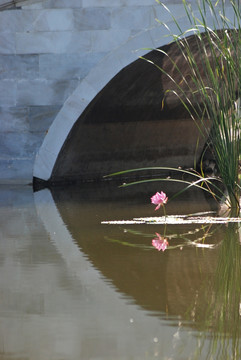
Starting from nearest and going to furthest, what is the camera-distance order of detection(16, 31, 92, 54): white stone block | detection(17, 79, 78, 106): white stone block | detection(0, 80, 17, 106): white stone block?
detection(16, 31, 92, 54): white stone block → detection(17, 79, 78, 106): white stone block → detection(0, 80, 17, 106): white stone block

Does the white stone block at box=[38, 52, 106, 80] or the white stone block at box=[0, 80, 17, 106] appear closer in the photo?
the white stone block at box=[38, 52, 106, 80]

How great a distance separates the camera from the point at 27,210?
6.41 m

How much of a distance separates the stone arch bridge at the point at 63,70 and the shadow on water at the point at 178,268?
2.09 meters

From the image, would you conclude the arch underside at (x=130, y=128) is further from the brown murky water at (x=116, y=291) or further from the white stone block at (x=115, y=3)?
the brown murky water at (x=116, y=291)

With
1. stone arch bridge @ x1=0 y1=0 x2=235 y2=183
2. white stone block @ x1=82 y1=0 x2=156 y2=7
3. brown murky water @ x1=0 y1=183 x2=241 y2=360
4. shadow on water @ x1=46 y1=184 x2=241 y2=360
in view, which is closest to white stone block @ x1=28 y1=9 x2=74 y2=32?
stone arch bridge @ x1=0 y1=0 x2=235 y2=183

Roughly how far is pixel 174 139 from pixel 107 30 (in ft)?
10.3

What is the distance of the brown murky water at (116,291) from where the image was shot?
254cm

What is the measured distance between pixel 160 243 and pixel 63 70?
14.2 ft

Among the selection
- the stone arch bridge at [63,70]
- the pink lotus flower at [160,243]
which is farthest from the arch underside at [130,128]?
the pink lotus flower at [160,243]

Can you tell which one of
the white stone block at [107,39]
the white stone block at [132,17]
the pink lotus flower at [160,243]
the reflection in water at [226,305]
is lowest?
the reflection in water at [226,305]

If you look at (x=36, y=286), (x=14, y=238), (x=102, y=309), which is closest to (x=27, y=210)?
(x=14, y=238)

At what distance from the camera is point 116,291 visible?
10.8ft

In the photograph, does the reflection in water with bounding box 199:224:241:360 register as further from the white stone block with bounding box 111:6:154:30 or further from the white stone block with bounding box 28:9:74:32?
Answer: the white stone block with bounding box 28:9:74:32

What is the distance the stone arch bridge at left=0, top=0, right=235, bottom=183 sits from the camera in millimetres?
8133
